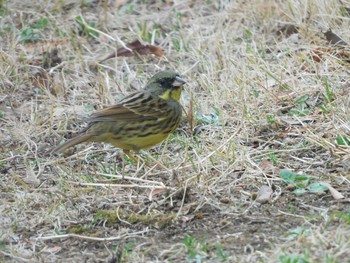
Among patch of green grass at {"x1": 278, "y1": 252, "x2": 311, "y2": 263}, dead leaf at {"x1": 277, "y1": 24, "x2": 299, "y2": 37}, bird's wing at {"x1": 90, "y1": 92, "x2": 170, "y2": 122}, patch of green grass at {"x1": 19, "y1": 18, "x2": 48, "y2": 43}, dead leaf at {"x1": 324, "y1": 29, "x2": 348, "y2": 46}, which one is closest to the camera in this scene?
patch of green grass at {"x1": 278, "y1": 252, "x2": 311, "y2": 263}

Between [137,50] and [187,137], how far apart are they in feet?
5.64

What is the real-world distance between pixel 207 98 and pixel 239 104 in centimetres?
36

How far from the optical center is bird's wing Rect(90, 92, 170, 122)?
5.83 metres

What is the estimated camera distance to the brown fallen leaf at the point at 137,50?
781 centimetres

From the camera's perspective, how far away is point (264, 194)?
5.25 metres

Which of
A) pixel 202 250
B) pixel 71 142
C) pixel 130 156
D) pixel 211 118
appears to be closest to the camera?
pixel 202 250

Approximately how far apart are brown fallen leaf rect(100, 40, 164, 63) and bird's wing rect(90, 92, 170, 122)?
1.83 meters

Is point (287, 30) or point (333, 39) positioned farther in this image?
point (287, 30)

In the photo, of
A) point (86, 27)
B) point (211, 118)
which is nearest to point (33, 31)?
point (86, 27)

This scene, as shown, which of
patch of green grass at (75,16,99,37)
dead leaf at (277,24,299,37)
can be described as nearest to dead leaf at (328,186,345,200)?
dead leaf at (277,24,299,37)

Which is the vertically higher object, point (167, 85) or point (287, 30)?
point (167, 85)

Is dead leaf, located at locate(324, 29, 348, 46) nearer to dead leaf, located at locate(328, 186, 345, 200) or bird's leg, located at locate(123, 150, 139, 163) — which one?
bird's leg, located at locate(123, 150, 139, 163)

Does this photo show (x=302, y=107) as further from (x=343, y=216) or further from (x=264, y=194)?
(x=343, y=216)

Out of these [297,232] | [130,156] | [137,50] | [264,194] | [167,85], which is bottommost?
[137,50]
